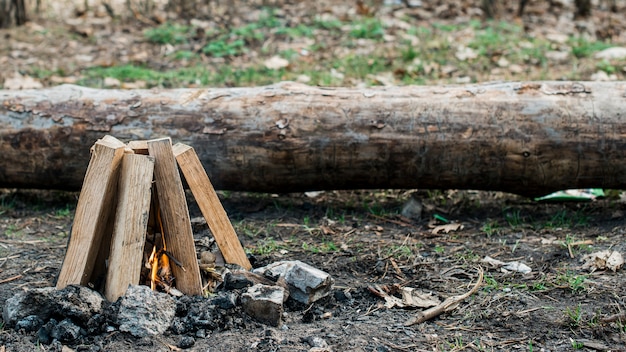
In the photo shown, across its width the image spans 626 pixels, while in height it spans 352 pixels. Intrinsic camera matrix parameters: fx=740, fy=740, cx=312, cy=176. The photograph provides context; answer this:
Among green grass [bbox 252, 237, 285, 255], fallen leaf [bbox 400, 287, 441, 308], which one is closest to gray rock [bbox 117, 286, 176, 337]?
green grass [bbox 252, 237, 285, 255]

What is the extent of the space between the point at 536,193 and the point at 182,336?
263 cm

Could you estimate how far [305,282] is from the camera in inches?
135

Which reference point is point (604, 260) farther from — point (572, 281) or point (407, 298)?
point (407, 298)

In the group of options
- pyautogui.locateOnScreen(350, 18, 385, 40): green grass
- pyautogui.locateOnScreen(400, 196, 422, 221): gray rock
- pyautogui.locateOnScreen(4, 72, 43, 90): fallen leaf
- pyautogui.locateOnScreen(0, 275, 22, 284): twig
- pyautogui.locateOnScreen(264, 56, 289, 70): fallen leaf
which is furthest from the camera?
pyautogui.locateOnScreen(350, 18, 385, 40): green grass

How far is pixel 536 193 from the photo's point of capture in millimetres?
4758

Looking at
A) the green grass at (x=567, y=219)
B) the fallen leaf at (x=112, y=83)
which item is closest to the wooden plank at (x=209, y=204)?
the green grass at (x=567, y=219)

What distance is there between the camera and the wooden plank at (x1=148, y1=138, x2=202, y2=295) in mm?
3406

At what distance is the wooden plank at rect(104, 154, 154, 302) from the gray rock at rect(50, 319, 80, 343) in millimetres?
241

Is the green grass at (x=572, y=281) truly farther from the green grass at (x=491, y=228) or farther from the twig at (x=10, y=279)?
the twig at (x=10, y=279)

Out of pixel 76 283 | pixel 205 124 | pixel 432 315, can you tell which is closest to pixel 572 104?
pixel 432 315

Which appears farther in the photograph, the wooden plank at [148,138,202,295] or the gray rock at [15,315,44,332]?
the wooden plank at [148,138,202,295]

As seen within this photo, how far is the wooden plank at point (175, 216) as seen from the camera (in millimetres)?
3406

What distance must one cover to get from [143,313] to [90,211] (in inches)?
21.5

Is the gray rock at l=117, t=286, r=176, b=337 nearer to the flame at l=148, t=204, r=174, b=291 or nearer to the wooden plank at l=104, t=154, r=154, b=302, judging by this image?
the wooden plank at l=104, t=154, r=154, b=302
